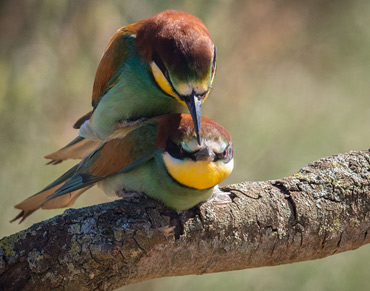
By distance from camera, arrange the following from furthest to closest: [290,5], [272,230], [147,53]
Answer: [290,5] → [147,53] → [272,230]

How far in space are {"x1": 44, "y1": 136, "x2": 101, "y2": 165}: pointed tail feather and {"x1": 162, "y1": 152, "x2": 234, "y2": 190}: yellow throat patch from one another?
3.20 ft

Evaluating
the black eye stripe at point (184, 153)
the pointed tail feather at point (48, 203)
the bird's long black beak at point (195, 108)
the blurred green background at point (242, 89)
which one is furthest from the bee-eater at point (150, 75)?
the blurred green background at point (242, 89)

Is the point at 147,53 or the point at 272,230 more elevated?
the point at 147,53

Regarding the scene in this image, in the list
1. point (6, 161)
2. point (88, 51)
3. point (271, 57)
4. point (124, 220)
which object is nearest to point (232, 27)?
point (271, 57)

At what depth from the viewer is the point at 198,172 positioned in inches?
83.5

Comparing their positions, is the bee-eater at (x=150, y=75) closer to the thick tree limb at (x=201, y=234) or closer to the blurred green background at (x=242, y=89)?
the thick tree limb at (x=201, y=234)

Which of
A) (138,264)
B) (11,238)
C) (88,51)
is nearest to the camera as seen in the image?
(11,238)

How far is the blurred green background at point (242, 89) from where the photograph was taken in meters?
3.69

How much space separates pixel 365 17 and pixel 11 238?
153 inches

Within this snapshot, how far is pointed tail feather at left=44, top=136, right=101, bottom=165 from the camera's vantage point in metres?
3.04

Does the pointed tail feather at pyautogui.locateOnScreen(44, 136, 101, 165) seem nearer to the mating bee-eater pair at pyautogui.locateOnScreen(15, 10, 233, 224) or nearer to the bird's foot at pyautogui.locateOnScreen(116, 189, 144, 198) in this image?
the mating bee-eater pair at pyautogui.locateOnScreen(15, 10, 233, 224)

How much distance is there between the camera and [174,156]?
7.13ft

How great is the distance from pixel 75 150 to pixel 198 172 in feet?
3.66

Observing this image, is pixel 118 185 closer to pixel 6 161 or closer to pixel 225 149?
pixel 225 149
